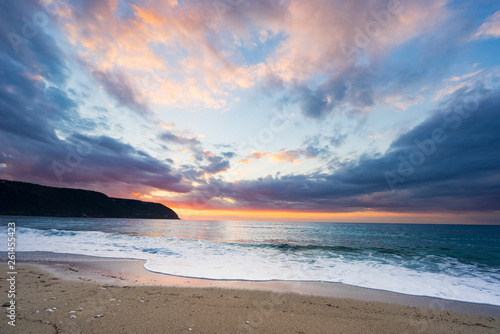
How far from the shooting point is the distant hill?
106 metres

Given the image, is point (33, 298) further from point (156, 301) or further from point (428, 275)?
point (428, 275)

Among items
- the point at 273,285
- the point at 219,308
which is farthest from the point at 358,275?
the point at 219,308

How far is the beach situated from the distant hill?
479ft

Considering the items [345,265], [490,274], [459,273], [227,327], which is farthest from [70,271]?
[490,274]

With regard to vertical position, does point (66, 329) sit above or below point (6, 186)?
below

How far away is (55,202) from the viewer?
11800 centimetres

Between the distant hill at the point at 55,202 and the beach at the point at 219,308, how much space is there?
14600cm

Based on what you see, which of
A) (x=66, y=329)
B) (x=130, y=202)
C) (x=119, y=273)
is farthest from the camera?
(x=130, y=202)

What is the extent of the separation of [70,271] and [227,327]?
375 inches

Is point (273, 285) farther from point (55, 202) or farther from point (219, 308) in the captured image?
point (55, 202)

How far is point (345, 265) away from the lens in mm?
13008

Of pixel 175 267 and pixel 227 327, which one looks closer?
pixel 227 327

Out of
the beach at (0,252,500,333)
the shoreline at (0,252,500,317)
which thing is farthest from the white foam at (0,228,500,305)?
the beach at (0,252,500,333)

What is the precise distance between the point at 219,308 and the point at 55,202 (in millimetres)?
158750
